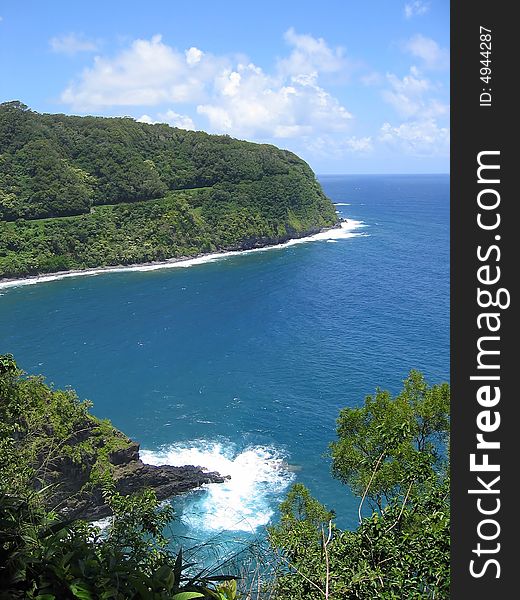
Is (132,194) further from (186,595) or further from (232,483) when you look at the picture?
(186,595)

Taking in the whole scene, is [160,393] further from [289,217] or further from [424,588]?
[289,217]

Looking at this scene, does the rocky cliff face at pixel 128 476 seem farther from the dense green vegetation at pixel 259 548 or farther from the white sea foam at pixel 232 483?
the dense green vegetation at pixel 259 548

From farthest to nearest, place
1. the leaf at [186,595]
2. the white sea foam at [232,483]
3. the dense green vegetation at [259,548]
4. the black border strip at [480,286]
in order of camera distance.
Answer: the white sea foam at [232,483] < the dense green vegetation at [259,548] < the leaf at [186,595] < the black border strip at [480,286]

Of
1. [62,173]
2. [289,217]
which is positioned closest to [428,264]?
[289,217]

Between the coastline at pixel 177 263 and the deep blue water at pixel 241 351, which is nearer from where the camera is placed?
the deep blue water at pixel 241 351

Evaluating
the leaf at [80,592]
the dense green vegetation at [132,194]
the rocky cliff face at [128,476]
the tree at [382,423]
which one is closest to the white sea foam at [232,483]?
the rocky cliff face at [128,476]

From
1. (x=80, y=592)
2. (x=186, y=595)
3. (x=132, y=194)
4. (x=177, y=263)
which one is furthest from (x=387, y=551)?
(x=132, y=194)

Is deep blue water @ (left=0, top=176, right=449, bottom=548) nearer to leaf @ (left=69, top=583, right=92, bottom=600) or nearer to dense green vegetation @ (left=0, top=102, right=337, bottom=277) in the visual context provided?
dense green vegetation @ (left=0, top=102, right=337, bottom=277)
